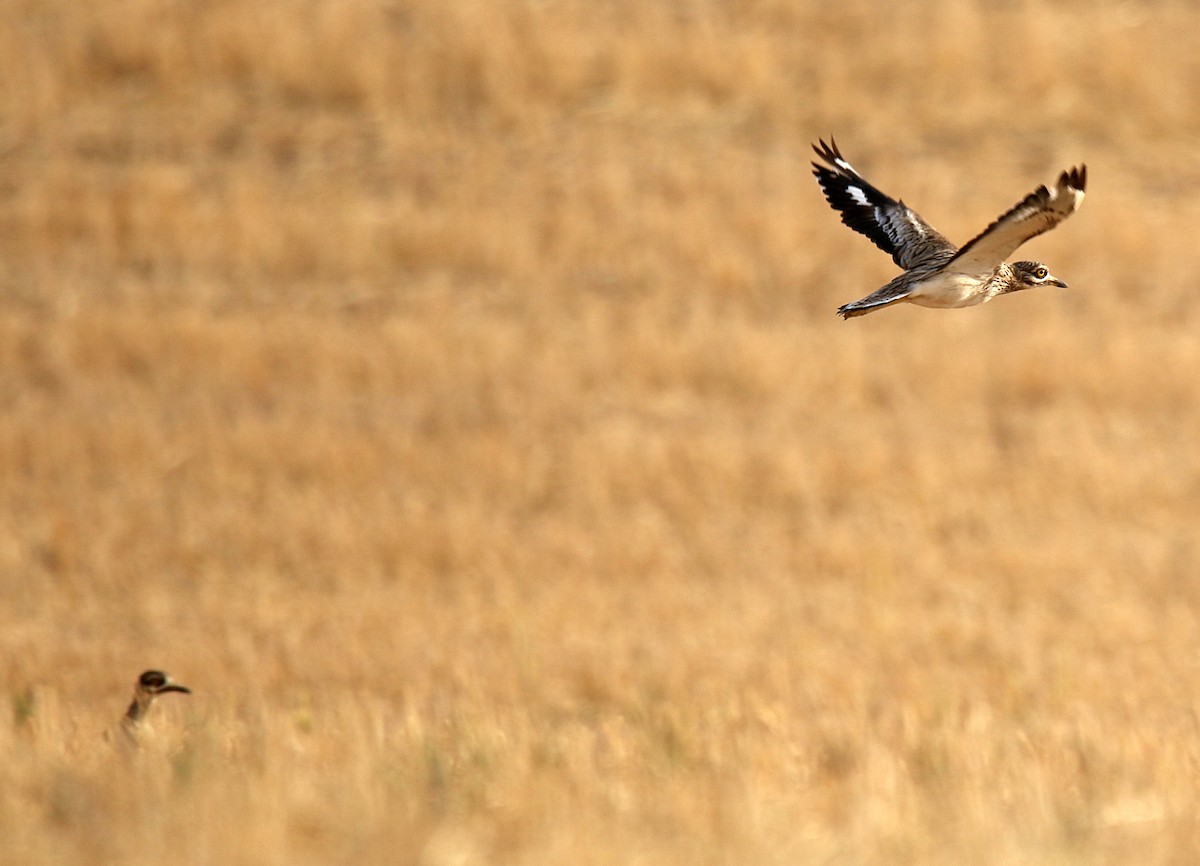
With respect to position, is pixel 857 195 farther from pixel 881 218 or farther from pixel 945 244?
pixel 945 244

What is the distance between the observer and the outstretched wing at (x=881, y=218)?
721cm

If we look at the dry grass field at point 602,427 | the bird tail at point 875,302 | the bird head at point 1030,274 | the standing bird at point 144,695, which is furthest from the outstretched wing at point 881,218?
the standing bird at point 144,695

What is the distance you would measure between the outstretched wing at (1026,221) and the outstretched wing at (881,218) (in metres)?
0.75

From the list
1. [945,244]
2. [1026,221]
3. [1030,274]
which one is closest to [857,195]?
[945,244]

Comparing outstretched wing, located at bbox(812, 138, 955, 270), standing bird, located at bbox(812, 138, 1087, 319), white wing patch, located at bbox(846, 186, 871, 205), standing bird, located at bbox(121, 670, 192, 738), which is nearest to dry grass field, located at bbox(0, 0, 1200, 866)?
standing bird, located at bbox(121, 670, 192, 738)

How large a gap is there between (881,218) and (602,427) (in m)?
6.38

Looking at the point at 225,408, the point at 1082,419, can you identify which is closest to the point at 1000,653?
the point at 1082,419

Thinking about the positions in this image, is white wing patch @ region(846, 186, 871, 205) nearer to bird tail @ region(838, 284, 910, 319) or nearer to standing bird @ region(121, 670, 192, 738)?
bird tail @ region(838, 284, 910, 319)

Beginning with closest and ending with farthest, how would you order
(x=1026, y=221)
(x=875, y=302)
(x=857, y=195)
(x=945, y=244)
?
(x=1026, y=221) → (x=875, y=302) → (x=945, y=244) → (x=857, y=195)

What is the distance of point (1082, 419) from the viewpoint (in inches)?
554

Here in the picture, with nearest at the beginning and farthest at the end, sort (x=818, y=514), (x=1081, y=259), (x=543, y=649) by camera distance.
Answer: (x=543, y=649)
(x=818, y=514)
(x=1081, y=259)

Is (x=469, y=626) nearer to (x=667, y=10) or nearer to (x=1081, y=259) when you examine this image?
(x=1081, y=259)

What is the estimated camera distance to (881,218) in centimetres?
756

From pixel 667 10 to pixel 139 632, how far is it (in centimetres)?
956
